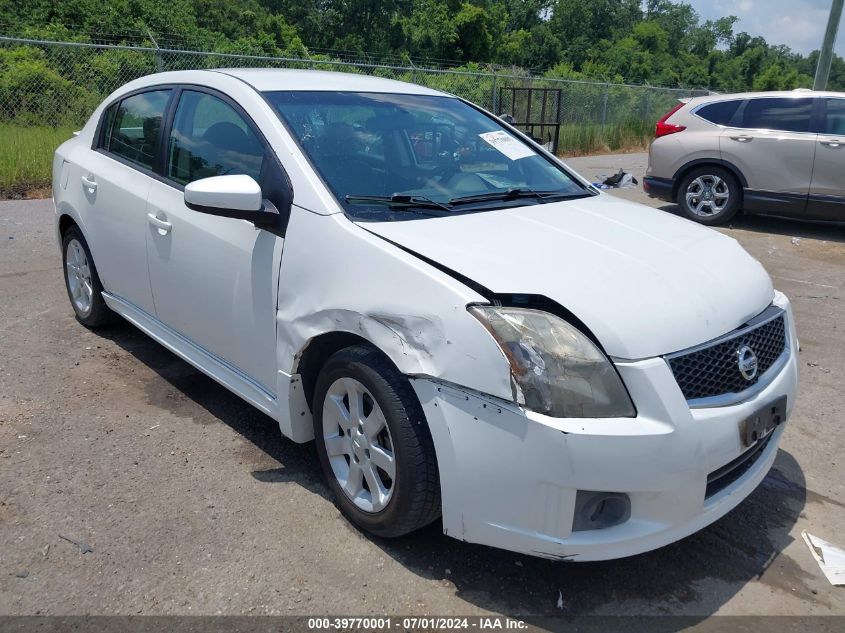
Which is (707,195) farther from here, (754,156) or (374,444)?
(374,444)

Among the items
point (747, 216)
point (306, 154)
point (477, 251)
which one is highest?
point (306, 154)

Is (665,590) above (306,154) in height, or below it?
below

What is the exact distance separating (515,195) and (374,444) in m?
1.40

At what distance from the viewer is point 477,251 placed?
2.75 meters

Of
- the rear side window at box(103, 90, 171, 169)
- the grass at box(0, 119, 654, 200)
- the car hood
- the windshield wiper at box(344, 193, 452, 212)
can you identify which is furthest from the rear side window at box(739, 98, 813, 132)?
the grass at box(0, 119, 654, 200)

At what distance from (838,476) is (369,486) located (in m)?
2.34

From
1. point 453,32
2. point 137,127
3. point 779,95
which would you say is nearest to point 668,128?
point 779,95

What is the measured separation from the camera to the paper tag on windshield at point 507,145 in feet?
12.8

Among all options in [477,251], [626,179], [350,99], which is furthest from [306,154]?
[626,179]

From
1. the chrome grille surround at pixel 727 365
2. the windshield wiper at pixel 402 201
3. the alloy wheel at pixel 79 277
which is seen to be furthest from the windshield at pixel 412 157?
the alloy wheel at pixel 79 277

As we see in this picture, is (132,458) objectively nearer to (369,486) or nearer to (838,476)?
(369,486)

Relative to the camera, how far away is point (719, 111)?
32.4 ft

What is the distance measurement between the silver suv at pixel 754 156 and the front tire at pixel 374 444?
8.04m

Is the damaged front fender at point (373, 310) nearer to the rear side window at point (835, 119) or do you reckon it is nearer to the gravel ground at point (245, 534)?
the gravel ground at point (245, 534)
